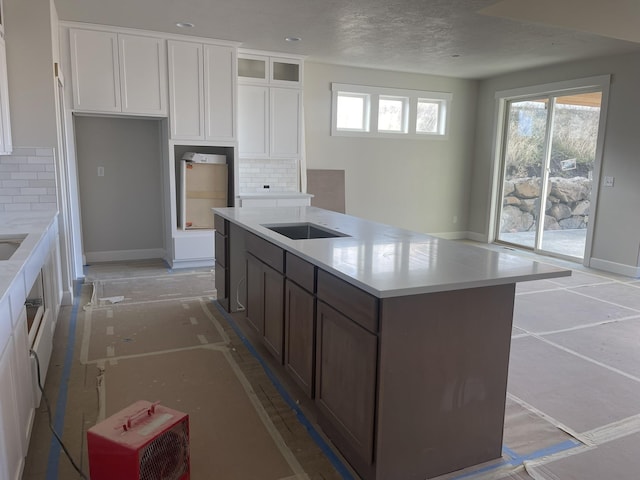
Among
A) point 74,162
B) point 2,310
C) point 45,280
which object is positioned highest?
point 74,162

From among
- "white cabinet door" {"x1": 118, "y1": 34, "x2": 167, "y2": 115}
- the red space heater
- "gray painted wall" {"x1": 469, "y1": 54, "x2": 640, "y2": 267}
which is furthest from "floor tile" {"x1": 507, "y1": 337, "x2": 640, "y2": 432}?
"white cabinet door" {"x1": 118, "y1": 34, "x2": 167, "y2": 115}

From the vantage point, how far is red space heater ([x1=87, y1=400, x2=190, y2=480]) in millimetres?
1696

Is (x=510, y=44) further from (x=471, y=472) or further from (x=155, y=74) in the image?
(x=471, y=472)

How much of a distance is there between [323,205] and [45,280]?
14.0 feet

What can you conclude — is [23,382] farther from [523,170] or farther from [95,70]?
[523,170]

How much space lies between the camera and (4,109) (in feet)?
11.6

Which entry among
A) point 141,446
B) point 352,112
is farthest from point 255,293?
point 352,112

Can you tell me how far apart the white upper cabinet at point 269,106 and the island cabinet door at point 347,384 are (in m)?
4.30

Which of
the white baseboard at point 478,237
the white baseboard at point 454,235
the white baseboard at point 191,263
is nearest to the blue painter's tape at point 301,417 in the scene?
the white baseboard at point 191,263

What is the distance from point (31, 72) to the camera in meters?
3.92

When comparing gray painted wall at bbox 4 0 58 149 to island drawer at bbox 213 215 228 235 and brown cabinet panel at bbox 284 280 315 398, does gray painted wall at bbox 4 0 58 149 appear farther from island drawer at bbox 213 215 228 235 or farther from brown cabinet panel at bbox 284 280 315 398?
brown cabinet panel at bbox 284 280 315 398

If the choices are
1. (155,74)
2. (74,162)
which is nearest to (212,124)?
(155,74)

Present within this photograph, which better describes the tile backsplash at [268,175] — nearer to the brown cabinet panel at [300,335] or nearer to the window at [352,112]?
the window at [352,112]

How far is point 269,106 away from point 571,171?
14.1 ft
